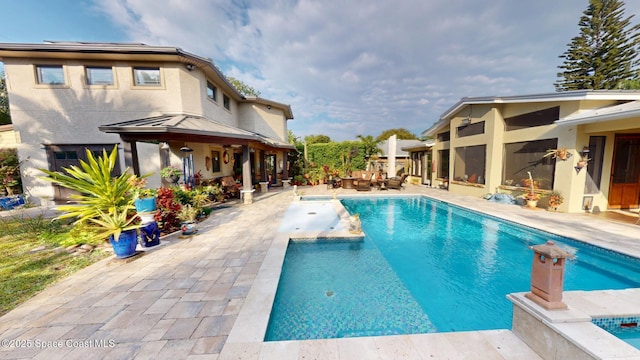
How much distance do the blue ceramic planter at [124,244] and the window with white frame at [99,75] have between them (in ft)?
30.0

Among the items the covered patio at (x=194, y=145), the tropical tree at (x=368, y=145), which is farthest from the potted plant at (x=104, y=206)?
the tropical tree at (x=368, y=145)

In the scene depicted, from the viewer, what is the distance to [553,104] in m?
8.16

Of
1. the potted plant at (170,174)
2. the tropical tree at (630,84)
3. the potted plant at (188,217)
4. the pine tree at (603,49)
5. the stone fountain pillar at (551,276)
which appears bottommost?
the potted plant at (188,217)

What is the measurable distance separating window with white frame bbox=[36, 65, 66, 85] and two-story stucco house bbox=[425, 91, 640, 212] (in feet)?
62.2

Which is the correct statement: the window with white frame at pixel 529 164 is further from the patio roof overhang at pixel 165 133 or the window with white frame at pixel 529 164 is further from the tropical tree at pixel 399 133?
the tropical tree at pixel 399 133

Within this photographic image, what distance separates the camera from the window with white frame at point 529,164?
27.8 feet

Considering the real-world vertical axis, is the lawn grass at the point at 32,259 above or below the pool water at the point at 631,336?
above

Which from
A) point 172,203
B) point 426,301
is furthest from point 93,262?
point 426,301

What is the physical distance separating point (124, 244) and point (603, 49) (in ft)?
110

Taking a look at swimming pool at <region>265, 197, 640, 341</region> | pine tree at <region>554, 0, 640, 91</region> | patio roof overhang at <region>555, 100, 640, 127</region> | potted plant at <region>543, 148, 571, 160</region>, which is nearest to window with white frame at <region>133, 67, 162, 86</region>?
swimming pool at <region>265, 197, 640, 341</region>

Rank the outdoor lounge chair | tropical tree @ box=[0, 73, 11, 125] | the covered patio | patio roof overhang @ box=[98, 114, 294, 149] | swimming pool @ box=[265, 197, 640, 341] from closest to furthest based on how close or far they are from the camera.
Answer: swimming pool @ box=[265, 197, 640, 341] → patio roof overhang @ box=[98, 114, 294, 149] → the covered patio → the outdoor lounge chair → tropical tree @ box=[0, 73, 11, 125]

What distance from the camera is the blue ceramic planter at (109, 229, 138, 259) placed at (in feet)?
14.5

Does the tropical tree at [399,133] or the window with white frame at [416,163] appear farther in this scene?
the tropical tree at [399,133]

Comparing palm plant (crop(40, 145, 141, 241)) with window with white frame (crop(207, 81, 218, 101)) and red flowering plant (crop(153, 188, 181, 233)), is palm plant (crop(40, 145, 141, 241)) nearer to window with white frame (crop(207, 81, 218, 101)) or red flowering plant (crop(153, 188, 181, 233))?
red flowering plant (crop(153, 188, 181, 233))
